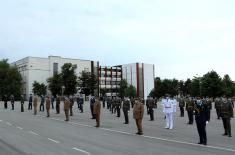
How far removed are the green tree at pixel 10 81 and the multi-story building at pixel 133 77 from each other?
4331 cm

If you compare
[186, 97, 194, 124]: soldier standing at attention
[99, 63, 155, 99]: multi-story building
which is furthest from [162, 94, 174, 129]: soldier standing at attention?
[99, 63, 155, 99]: multi-story building

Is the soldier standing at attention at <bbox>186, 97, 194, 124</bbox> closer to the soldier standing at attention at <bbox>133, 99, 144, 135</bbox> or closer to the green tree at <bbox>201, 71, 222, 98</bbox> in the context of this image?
the soldier standing at attention at <bbox>133, 99, 144, 135</bbox>

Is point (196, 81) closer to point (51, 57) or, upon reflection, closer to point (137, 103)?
point (51, 57)

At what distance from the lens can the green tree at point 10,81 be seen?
111000mm

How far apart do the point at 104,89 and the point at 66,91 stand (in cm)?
4677

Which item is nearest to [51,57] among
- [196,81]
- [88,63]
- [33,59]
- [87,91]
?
[33,59]

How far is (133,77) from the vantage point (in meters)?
152

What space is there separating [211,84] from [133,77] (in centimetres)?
5657

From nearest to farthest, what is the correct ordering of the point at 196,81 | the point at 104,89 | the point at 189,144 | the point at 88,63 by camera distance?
the point at 189,144, the point at 196,81, the point at 88,63, the point at 104,89

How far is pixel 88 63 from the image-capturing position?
435 feet

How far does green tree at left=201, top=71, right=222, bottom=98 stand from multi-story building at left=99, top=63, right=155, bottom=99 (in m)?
50.8

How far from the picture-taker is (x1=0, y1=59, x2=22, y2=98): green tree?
364ft

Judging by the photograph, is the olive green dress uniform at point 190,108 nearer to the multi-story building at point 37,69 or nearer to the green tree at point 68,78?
the green tree at point 68,78

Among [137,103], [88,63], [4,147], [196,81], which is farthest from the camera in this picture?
[88,63]
